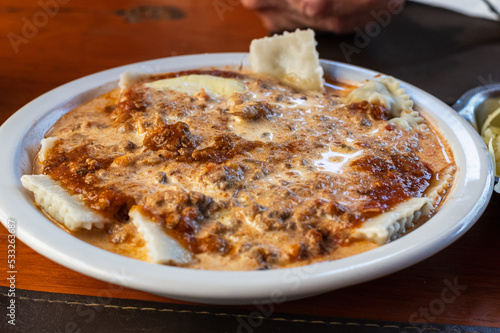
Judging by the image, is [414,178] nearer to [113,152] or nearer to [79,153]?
[113,152]

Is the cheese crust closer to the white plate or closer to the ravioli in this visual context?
the ravioli

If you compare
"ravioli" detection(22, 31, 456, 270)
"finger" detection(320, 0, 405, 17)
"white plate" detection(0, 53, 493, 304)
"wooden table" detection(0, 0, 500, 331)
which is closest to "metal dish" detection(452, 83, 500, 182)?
A: "ravioli" detection(22, 31, 456, 270)

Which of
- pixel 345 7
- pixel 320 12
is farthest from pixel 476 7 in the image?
pixel 320 12

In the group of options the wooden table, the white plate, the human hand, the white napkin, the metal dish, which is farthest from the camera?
the white napkin

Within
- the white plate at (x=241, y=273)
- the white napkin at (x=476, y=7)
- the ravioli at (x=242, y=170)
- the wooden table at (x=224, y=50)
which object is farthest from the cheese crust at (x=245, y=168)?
the white napkin at (x=476, y=7)

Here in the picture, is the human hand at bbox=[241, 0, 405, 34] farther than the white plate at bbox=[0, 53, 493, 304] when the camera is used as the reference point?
Yes

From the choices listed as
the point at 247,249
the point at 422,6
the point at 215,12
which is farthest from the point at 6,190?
the point at 422,6
